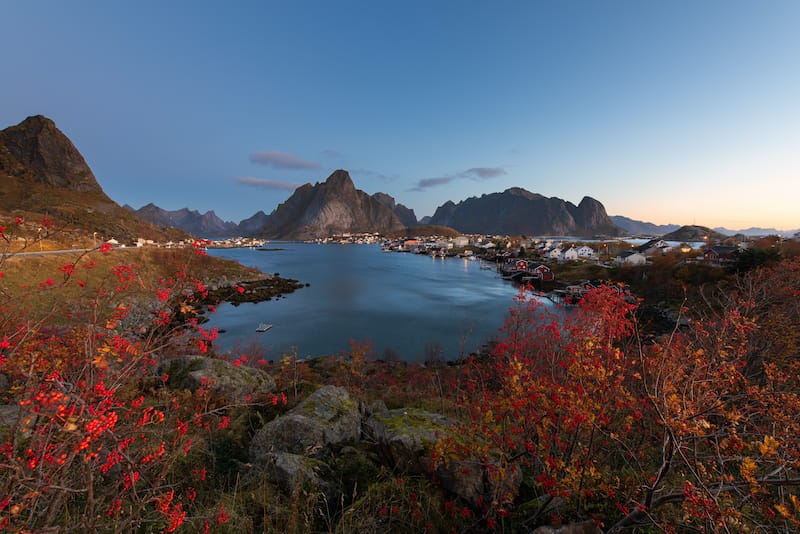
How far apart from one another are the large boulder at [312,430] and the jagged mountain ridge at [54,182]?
4089 inches

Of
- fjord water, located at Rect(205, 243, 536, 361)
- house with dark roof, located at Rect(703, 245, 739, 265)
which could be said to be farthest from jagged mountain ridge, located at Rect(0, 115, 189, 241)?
house with dark roof, located at Rect(703, 245, 739, 265)

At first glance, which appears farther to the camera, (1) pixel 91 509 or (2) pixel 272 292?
(2) pixel 272 292

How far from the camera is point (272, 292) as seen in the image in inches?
2032

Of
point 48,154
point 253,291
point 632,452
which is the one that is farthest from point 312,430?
point 48,154

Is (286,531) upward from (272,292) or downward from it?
upward

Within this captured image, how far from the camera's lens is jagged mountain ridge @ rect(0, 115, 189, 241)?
86188 millimetres

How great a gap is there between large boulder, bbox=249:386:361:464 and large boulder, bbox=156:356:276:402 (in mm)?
2296

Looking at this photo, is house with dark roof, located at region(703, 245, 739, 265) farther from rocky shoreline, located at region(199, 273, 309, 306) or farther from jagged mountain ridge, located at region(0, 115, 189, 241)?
jagged mountain ridge, located at region(0, 115, 189, 241)

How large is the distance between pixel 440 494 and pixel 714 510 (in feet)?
11.4

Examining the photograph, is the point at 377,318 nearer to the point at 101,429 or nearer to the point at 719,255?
the point at 101,429

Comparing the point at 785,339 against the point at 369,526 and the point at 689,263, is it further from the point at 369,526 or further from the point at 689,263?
the point at 689,263

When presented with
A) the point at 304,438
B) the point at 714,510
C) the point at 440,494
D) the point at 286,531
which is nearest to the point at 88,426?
the point at 286,531

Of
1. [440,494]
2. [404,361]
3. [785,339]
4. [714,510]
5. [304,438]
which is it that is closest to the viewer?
[714,510]

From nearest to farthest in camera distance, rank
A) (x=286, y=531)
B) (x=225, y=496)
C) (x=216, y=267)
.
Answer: (x=286, y=531), (x=225, y=496), (x=216, y=267)
